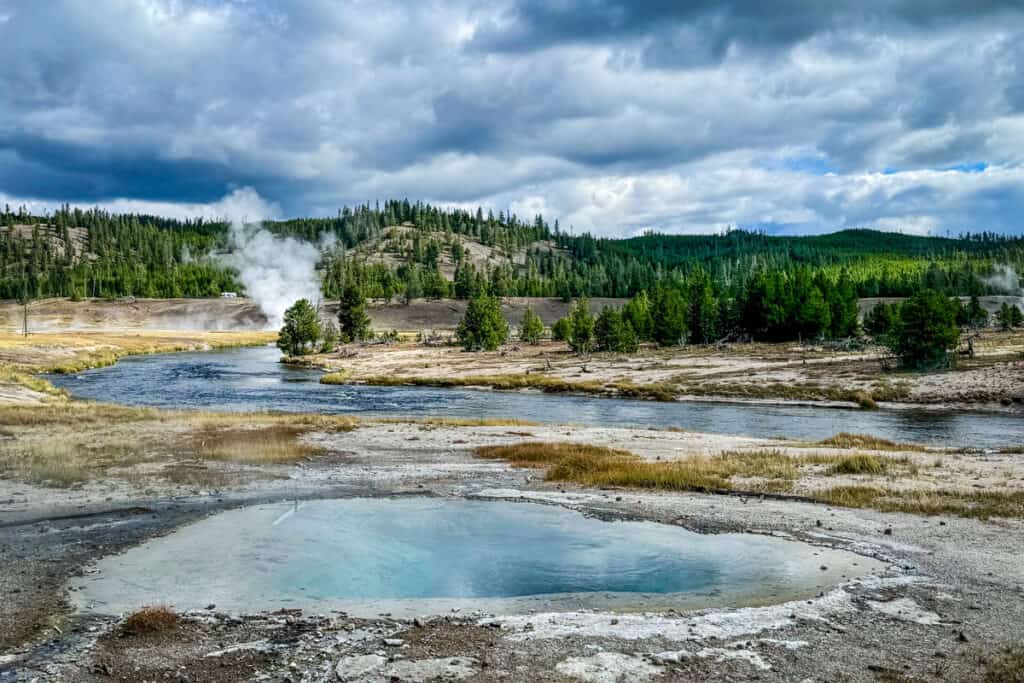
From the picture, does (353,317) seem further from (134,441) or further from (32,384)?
(134,441)

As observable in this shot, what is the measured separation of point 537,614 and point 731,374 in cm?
6610

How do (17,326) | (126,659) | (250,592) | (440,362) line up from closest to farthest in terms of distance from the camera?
(126,659), (250,592), (440,362), (17,326)

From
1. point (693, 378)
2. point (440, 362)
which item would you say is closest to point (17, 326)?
point (440, 362)

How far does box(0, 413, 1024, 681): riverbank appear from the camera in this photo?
35.3 feet

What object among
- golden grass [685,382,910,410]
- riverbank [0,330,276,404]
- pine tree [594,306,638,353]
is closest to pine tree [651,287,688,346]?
pine tree [594,306,638,353]

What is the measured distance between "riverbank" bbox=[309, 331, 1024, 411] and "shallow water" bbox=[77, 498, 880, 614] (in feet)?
153

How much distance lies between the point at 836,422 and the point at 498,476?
3199 centimetres

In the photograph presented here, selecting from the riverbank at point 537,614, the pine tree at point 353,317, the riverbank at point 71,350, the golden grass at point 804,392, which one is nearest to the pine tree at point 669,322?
the golden grass at point 804,392

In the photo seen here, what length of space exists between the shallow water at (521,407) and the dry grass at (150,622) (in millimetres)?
37412

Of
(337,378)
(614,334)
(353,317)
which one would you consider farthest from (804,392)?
(353,317)

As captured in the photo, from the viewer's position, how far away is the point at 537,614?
1285 centimetres

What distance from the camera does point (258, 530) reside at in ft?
62.3

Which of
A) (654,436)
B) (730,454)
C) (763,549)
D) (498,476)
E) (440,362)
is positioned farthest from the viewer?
(440,362)

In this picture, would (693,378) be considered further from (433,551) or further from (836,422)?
(433,551)
